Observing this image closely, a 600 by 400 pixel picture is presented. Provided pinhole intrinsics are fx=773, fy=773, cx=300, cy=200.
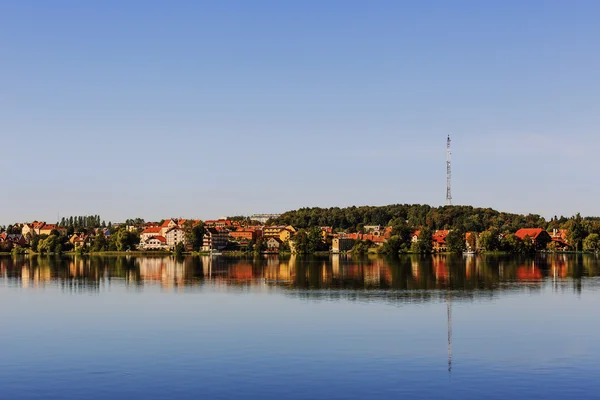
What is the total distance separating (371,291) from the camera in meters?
55.6

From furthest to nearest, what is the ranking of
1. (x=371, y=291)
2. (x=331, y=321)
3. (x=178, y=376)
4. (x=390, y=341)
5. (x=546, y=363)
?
(x=371, y=291)
(x=331, y=321)
(x=390, y=341)
(x=546, y=363)
(x=178, y=376)

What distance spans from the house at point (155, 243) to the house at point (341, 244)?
37.1m

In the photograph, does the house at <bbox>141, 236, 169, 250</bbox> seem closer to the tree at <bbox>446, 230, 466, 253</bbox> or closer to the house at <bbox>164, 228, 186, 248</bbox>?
the house at <bbox>164, 228, 186, 248</bbox>

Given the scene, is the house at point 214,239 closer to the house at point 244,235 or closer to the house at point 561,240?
the house at point 244,235

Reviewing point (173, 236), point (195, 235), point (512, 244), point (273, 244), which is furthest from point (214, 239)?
point (512, 244)

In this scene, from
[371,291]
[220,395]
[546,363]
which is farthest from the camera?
[371,291]

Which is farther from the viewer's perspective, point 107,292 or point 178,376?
point 107,292

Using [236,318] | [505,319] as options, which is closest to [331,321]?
[236,318]

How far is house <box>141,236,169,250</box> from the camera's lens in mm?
171575

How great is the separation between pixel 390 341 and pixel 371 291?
23.3 metres

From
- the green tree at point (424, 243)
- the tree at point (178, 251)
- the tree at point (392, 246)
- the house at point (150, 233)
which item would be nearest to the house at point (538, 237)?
the green tree at point (424, 243)

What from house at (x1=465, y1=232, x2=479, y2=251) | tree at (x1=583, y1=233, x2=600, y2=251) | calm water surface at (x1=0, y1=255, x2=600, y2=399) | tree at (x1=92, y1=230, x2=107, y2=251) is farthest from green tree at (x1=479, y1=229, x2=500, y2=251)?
calm water surface at (x1=0, y1=255, x2=600, y2=399)

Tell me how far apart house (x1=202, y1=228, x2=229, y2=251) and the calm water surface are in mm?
105442

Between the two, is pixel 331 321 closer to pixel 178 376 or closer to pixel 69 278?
pixel 178 376
